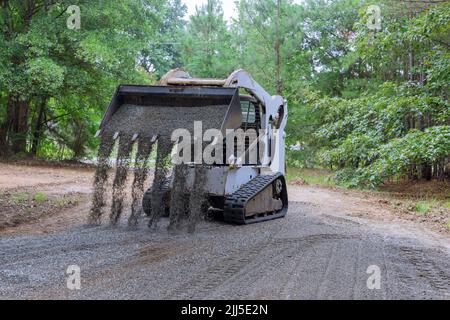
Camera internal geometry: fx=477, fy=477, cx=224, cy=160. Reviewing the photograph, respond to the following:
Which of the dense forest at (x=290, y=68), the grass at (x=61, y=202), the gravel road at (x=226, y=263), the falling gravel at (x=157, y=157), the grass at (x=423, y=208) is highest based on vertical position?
the dense forest at (x=290, y=68)

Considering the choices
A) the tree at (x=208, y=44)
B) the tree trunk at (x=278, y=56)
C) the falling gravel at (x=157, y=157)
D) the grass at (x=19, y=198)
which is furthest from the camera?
the tree at (x=208, y=44)

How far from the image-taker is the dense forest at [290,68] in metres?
11.1

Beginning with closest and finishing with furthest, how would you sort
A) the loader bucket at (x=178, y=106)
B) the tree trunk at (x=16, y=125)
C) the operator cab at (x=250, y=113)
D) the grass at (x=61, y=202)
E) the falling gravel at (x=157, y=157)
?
the falling gravel at (x=157, y=157), the loader bucket at (x=178, y=106), the operator cab at (x=250, y=113), the grass at (x=61, y=202), the tree trunk at (x=16, y=125)

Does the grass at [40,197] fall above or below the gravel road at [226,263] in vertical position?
above

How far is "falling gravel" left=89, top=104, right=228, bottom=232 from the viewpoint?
587 cm

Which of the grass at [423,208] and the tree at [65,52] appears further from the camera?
the tree at [65,52]

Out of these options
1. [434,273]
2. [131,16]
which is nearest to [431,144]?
[434,273]

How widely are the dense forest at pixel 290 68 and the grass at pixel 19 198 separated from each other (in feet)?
17.0

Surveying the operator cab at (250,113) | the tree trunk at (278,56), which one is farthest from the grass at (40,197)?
the tree trunk at (278,56)

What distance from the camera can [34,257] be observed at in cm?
447

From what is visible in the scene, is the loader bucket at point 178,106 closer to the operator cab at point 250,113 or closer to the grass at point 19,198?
the operator cab at point 250,113

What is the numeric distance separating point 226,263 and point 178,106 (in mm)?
2627

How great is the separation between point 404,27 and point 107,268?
918cm
